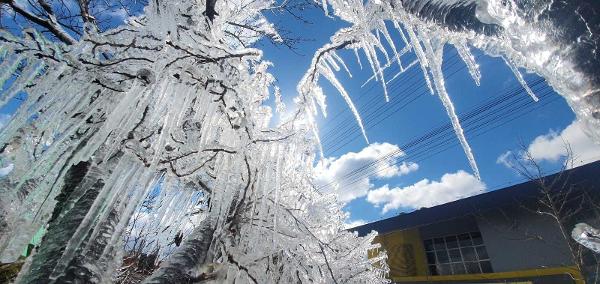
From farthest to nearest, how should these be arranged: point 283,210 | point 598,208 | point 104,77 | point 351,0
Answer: point 598,208
point 283,210
point 104,77
point 351,0

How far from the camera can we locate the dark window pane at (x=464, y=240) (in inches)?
603

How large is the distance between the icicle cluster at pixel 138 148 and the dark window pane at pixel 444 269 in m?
15.7

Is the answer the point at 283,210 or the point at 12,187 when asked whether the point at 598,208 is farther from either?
the point at 12,187

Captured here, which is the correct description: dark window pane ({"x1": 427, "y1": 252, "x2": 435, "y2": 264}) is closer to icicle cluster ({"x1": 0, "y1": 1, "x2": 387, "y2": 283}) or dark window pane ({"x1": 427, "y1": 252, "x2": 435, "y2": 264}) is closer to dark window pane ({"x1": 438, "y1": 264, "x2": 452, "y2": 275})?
dark window pane ({"x1": 438, "y1": 264, "x2": 452, "y2": 275})

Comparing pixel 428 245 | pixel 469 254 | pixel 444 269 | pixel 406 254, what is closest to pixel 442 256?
pixel 444 269

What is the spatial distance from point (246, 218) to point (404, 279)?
1648cm

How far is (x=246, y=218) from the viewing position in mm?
2787

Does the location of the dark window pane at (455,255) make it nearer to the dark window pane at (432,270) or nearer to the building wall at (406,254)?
the dark window pane at (432,270)

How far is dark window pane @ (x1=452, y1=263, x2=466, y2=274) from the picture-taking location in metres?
15.1

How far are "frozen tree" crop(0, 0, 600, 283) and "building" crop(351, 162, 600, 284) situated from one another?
35.3ft

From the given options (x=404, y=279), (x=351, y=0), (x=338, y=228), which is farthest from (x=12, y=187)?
(x=404, y=279)

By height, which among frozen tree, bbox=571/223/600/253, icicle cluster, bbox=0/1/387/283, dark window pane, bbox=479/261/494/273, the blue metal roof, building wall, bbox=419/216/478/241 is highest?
the blue metal roof

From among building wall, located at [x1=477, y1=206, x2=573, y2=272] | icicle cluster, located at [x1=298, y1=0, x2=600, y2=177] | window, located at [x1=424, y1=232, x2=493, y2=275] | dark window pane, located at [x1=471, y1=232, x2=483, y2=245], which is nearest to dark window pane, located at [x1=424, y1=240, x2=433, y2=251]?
window, located at [x1=424, y1=232, x2=493, y2=275]

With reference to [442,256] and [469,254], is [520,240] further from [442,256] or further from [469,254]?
[442,256]
